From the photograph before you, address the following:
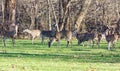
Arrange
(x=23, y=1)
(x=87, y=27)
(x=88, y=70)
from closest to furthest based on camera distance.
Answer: (x=88, y=70) < (x=87, y=27) < (x=23, y=1)

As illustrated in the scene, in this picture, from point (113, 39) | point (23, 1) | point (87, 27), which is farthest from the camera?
point (23, 1)

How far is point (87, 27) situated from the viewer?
2938 inches

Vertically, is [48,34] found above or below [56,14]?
Answer: below

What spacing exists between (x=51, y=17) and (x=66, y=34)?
29907mm

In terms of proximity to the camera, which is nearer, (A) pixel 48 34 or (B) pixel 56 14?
(A) pixel 48 34

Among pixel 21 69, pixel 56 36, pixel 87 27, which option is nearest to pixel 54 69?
pixel 21 69

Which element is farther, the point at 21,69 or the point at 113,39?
the point at 113,39

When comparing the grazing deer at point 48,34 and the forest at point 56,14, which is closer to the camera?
the grazing deer at point 48,34

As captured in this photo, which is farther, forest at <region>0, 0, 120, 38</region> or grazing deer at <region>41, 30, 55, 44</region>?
forest at <region>0, 0, 120, 38</region>

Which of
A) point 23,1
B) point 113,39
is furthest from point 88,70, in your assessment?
point 23,1

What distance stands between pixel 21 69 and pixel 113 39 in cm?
2266

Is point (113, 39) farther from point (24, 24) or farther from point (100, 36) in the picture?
point (24, 24)

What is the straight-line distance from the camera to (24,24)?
76125mm

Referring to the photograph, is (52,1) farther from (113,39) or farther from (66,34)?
(113,39)
